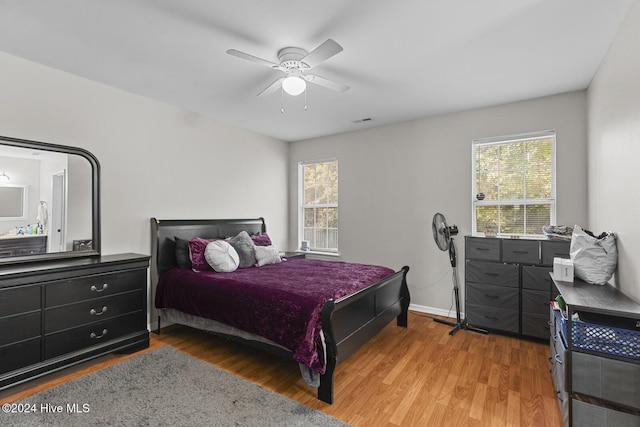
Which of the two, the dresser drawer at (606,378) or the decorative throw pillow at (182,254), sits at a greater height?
the decorative throw pillow at (182,254)

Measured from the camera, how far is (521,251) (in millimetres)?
3189

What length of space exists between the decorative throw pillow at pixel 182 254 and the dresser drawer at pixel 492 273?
3.21 metres

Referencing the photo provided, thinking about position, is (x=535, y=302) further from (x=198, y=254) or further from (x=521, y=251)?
(x=198, y=254)

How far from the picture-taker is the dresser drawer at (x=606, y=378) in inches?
62.7

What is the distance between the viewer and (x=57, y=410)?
6.70ft

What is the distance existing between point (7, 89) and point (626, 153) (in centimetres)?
465

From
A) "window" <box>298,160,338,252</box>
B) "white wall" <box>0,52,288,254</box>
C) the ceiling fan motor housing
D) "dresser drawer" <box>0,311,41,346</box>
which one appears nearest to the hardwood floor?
"dresser drawer" <box>0,311,41,346</box>

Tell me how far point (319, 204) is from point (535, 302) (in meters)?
3.22

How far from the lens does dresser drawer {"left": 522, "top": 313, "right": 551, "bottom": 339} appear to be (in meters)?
3.07

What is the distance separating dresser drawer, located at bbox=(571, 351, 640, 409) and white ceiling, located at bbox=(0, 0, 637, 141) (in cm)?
210

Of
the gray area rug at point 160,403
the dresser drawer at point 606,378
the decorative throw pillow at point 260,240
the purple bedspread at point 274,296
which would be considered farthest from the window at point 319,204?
the dresser drawer at point 606,378

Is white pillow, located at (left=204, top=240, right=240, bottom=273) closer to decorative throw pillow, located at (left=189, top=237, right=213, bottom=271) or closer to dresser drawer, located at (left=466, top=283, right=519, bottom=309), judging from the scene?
decorative throw pillow, located at (left=189, top=237, right=213, bottom=271)

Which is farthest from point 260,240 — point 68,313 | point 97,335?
point 68,313

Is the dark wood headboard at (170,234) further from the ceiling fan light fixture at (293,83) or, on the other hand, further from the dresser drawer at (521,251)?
the dresser drawer at (521,251)
